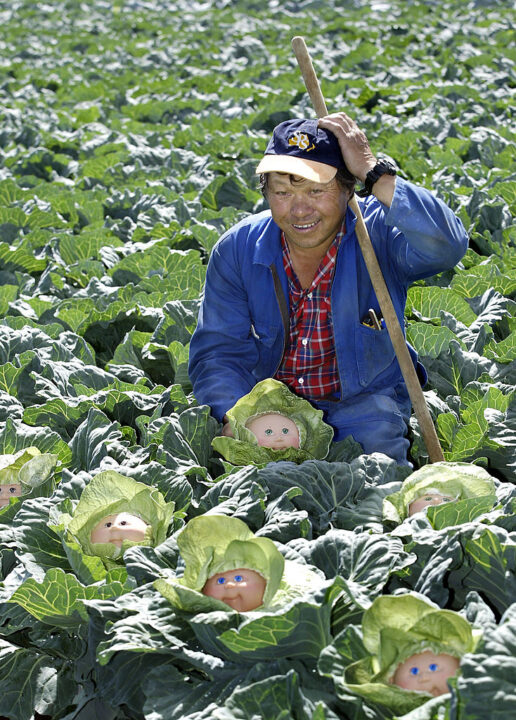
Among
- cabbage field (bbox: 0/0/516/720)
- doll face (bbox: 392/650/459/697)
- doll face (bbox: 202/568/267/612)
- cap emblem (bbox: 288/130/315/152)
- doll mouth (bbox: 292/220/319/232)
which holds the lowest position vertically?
cabbage field (bbox: 0/0/516/720)

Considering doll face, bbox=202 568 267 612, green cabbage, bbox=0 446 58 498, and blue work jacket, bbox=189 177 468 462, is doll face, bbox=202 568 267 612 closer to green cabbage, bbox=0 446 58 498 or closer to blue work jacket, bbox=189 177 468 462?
green cabbage, bbox=0 446 58 498

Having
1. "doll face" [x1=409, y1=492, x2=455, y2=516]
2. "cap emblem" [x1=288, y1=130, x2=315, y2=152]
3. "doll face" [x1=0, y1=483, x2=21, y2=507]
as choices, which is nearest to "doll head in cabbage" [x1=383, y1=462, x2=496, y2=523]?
"doll face" [x1=409, y1=492, x2=455, y2=516]

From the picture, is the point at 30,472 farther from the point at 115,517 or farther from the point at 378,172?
the point at 378,172

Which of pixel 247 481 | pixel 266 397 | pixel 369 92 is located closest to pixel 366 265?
pixel 266 397

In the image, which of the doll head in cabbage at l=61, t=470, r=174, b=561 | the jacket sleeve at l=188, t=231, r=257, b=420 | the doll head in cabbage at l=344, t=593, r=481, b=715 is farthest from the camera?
the jacket sleeve at l=188, t=231, r=257, b=420

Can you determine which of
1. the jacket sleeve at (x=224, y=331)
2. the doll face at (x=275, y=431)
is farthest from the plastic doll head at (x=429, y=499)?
the jacket sleeve at (x=224, y=331)

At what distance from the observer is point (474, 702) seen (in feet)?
6.73

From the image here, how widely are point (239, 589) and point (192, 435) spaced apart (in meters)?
1.10

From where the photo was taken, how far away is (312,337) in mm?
3703

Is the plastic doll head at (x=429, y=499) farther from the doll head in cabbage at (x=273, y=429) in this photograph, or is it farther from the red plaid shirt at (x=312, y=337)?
the red plaid shirt at (x=312, y=337)

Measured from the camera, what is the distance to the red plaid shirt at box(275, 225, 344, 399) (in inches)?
144

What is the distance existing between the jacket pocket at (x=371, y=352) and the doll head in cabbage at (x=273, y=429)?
248 millimetres

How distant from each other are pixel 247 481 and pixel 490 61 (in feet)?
28.6

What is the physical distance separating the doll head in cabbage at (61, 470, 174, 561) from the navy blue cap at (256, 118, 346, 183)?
3.79ft
